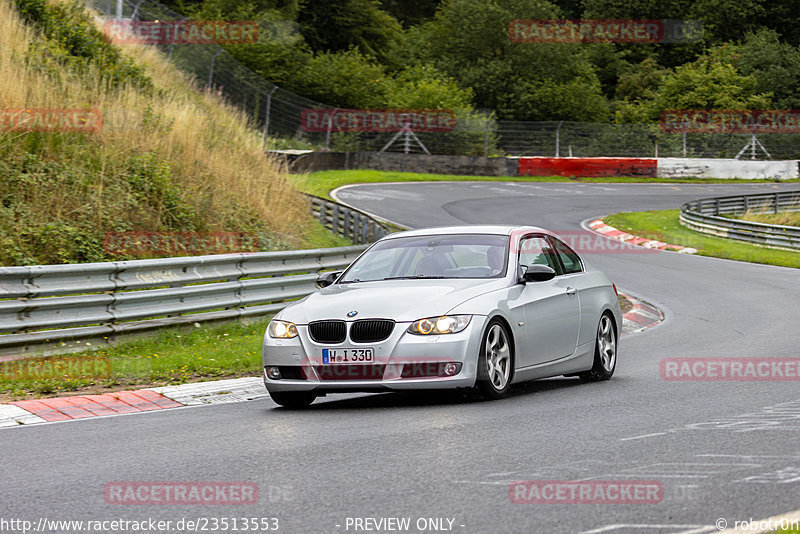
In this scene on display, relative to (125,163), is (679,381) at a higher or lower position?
lower

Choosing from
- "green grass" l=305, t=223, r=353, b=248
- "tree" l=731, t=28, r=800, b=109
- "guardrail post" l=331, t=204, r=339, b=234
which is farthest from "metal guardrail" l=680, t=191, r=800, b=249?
"tree" l=731, t=28, r=800, b=109

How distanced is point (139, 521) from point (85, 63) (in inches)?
680

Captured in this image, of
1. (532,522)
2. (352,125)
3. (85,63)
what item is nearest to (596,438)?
(532,522)

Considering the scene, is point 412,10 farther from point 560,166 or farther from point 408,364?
point 408,364

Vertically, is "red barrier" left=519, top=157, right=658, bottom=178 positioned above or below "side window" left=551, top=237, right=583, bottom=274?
below

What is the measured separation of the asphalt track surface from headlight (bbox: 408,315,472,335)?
63 centimetres

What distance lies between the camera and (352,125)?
169ft

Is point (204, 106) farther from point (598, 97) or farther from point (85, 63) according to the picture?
point (598, 97)

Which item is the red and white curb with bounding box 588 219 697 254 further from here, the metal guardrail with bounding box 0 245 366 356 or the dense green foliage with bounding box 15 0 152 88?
the metal guardrail with bounding box 0 245 366 356

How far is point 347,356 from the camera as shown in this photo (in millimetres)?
8688

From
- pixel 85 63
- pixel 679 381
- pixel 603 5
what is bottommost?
pixel 679 381

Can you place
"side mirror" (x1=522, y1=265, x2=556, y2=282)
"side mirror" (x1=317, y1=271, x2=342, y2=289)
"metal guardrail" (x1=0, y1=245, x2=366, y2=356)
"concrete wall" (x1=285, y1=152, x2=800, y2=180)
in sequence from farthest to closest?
"concrete wall" (x1=285, y1=152, x2=800, y2=180), "metal guardrail" (x1=0, y1=245, x2=366, y2=356), "side mirror" (x1=317, y1=271, x2=342, y2=289), "side mirror" (x1=522, y1=265, x2=556, y2=282)

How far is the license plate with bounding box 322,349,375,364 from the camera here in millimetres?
8648

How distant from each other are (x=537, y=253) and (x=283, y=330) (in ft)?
9.36
